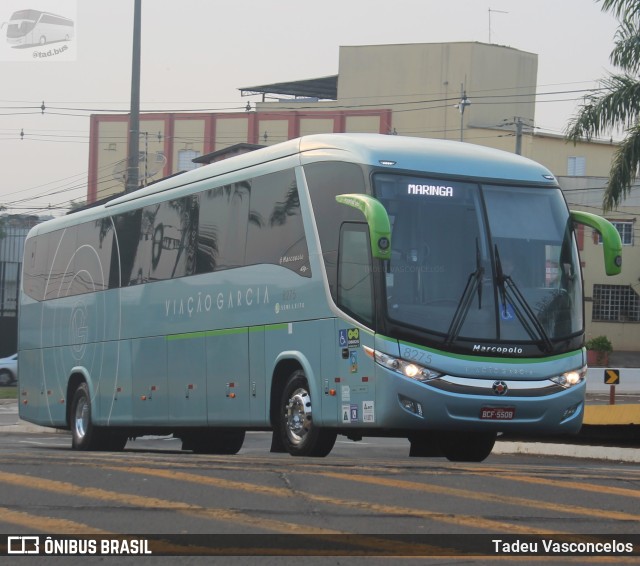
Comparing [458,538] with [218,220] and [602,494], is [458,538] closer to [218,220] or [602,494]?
[602,494]

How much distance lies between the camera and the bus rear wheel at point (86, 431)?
20.7 metres

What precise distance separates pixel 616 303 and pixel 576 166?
11.8 metres

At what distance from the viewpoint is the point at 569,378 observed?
13.9m

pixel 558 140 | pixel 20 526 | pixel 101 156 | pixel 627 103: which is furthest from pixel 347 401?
pixel 101 156

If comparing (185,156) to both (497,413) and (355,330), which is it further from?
(497,413)

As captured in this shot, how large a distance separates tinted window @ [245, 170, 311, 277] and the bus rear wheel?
6280 mm

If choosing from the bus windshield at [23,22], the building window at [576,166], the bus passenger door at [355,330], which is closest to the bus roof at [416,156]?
the bus passenger door at [355,330]

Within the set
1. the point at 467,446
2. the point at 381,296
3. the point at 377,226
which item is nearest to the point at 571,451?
the point at 467,446

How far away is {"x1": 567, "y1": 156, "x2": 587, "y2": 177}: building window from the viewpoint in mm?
74125

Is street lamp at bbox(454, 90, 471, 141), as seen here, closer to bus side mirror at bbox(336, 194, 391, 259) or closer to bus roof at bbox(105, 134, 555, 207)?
bus roof at bbox(105, 134, 555, 207)

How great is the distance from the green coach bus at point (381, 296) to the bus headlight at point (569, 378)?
23 mm

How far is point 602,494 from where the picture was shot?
364 inches

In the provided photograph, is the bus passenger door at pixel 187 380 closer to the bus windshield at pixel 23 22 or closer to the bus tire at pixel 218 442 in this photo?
the bus tire at pixel 218 442

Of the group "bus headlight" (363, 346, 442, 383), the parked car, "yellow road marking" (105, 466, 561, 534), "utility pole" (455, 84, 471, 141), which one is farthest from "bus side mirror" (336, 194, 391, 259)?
"utility pole" (455, 84, 471, 141)
